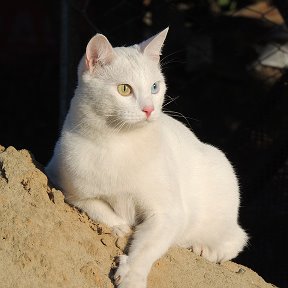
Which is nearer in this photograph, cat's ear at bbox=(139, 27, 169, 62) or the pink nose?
the pink nose

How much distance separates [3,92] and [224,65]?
6.49 ft

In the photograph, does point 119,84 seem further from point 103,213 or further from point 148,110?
point 103,213

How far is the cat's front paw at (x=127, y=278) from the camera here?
2.77m

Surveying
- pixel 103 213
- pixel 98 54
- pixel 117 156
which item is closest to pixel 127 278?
pixel 103 213

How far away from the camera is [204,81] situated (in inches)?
263

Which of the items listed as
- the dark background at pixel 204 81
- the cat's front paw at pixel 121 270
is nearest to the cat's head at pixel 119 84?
the cat's front paw at pixel 121 270

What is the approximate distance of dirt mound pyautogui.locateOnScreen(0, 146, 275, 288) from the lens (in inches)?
106

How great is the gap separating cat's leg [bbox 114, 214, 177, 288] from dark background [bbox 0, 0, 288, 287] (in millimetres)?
2299

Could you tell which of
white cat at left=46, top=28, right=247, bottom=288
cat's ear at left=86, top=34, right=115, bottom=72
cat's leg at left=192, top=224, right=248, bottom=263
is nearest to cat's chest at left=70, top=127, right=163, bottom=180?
white cat at left=46, top=28, right=247, bottom=288

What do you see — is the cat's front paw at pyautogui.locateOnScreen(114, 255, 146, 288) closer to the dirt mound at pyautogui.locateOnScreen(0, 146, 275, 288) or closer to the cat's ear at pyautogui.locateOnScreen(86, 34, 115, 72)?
the dirt mound at pyautogui.locateOnScreen(0, 146, 275, 288)

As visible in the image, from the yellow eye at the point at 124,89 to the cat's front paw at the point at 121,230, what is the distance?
1.82ft

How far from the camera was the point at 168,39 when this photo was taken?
19.7 feet

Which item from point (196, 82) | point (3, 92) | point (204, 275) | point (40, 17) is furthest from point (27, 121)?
point (204, 275)

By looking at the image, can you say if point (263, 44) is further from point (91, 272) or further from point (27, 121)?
point (91, 272)
